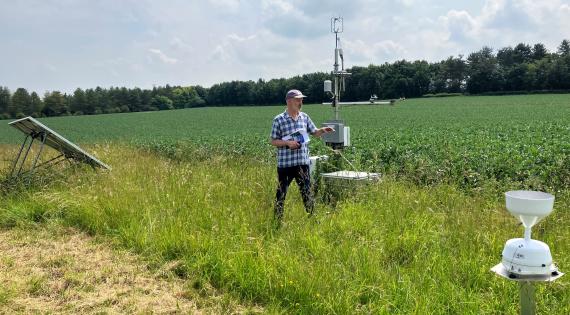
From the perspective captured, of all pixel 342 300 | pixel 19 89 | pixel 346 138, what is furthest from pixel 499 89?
pixel 19 89

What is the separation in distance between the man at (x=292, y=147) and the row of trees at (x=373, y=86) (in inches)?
2149

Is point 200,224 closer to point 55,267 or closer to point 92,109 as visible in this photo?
point 55,267

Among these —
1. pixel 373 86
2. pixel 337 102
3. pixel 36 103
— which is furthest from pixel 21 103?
pixel 337 102

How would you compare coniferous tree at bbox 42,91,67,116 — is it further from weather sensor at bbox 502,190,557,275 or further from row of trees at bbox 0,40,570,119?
weather sensor at bbox 502,190,557,275

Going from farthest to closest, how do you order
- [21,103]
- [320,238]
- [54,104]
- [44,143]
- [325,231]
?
[54,104]
[21,103]
[44,143]
[325,231]
[320,238]

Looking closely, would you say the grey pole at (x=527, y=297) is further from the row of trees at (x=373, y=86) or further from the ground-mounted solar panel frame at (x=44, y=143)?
the row of trees at (x=373, y=86)

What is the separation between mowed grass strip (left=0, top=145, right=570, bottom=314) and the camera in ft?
12.0

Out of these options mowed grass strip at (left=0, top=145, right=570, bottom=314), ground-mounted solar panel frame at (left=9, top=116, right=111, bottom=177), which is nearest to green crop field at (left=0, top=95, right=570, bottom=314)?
mowed grass strip at (left=0, top=145, right=570, bottom=314)

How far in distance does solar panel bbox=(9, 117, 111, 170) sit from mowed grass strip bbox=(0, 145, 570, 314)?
4.87ft

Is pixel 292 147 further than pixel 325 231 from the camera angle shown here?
Yes

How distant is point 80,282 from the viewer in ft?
14.4

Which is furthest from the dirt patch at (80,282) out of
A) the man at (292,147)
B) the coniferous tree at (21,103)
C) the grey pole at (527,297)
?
the coniferous tree at (21,103)

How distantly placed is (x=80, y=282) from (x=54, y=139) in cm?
563

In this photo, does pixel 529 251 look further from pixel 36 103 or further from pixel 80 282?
pixel 36 103
